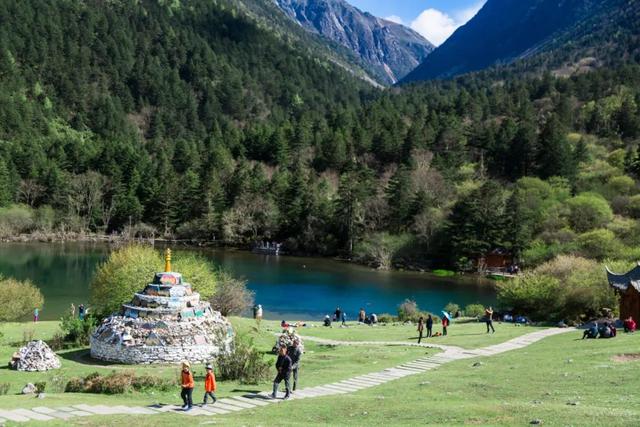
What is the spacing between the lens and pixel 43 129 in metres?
166

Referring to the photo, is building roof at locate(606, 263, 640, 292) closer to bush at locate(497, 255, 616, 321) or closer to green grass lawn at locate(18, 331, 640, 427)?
bush at locate(497, 255, 616, 321)

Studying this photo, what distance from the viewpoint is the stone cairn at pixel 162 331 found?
31.7 metres

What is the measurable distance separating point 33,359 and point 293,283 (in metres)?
53.2

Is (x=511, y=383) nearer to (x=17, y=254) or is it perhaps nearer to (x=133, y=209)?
(x=17, y=254)

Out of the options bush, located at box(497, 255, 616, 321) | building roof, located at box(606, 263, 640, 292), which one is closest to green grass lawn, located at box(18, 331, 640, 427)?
building roof, located at box(606, 263, 640, 292)

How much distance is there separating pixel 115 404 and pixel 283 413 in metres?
5.73

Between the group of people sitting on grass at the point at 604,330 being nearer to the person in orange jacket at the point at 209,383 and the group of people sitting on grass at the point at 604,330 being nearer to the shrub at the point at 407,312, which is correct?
the shrub at the point at 407,312

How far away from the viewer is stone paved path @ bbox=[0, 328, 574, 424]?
759 inches

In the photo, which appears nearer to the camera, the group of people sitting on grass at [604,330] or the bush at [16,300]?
the group of people sitting on grass at [604,330]

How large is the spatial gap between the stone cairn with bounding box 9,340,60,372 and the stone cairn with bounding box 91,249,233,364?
122 inches

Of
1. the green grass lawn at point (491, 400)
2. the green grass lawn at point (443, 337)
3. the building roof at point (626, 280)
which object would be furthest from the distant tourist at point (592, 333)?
Result: the building roof at point (626, 280)

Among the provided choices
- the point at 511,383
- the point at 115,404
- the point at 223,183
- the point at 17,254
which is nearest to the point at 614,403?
the point at 511,383

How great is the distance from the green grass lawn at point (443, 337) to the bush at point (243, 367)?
13031 mm

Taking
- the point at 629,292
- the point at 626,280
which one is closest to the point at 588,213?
the point at 626,280
